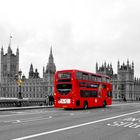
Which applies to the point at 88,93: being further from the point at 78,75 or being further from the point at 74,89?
the point at 74,89

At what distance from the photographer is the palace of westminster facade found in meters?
138

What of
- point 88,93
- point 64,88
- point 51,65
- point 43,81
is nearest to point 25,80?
point 43,81

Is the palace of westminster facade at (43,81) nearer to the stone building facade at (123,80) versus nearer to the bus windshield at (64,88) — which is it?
the stone building facade at (123,80)

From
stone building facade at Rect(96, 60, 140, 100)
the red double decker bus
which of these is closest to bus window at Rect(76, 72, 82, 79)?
the red double decker bus

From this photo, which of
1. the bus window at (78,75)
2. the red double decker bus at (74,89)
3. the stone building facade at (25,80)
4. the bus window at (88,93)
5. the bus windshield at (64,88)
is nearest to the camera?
the red double decker bus at (74,89)

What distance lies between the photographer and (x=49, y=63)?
16050 centimetres

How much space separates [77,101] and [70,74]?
2.66 meters

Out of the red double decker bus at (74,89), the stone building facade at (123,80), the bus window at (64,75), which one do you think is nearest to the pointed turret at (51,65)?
the stone building facade at (123,80)

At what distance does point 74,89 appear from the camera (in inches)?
1168

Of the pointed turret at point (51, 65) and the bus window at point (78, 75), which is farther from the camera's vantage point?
the pointed turret at point (51, 65)

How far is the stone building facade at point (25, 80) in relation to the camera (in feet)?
516

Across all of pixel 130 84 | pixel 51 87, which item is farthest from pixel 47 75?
pixel 130 84

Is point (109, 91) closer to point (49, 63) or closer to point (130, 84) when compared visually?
point (130, 84)

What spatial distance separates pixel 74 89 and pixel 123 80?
112 metres
